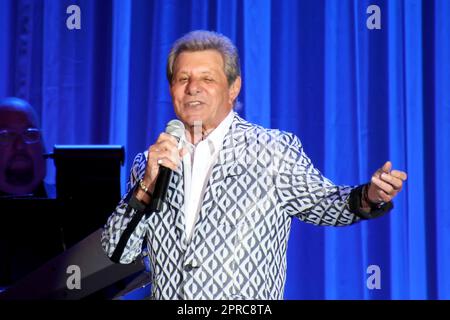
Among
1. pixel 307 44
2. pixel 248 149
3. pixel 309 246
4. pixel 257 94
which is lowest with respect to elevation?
pixel 309 246

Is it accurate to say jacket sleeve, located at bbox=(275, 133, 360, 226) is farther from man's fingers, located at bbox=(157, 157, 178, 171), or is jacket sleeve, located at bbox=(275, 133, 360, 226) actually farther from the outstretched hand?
man's fingers, located at bbox=(157, 157, 178, 171)

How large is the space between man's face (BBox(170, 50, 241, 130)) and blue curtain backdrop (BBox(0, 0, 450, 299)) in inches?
51.3

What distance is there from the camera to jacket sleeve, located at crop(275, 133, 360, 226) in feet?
6.16

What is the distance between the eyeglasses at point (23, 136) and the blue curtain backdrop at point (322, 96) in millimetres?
560

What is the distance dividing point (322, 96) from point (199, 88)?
4.70 ft

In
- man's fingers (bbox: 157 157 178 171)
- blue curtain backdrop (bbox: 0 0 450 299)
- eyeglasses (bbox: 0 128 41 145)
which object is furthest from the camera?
blue curtain backdrop (bbox: 0 0 450 299)

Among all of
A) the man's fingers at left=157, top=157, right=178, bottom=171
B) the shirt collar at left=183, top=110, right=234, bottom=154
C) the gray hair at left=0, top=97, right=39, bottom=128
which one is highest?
the gray hair at left=0, top=97, right=39, bottom=128

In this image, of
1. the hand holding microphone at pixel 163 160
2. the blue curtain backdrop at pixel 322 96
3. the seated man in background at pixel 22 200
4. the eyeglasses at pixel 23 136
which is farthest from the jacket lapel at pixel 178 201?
the blue curtain backdrop at pixel 322 96

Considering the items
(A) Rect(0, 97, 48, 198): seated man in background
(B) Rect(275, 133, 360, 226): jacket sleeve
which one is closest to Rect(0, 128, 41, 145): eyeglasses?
(A) Rect(0, 97, 48, 198): seated man in background

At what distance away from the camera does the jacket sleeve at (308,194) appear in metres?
1.88
